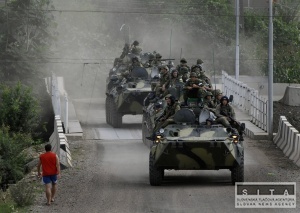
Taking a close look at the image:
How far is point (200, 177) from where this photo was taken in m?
27.7

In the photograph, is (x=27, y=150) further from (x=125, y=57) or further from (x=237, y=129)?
(x=237, y=129)

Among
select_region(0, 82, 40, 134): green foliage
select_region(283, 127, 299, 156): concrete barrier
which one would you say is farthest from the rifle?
select_region(0, 82, 40, 134): green foliage

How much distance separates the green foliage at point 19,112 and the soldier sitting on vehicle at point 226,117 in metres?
13.3

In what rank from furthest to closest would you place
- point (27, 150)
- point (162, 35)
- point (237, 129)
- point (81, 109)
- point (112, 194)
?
point (162, 35) < point (81, 109) < point (27, 150) < point (237, 129) < point (112, 194)

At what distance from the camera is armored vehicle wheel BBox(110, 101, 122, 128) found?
125ft

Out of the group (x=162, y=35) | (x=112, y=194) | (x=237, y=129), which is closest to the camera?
(x=112, y=194)

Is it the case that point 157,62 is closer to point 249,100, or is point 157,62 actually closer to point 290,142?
point 249,100

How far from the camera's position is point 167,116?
27.7 meters

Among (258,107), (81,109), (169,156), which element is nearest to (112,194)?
(169,156)

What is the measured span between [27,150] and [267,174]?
397 inches

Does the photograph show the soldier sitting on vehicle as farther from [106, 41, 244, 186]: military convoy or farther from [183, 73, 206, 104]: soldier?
[183, 73, 206, 104]: soldier

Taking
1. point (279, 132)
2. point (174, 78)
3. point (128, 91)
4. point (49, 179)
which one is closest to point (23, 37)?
point (128, 91)

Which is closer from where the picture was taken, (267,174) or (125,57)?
(267,174)

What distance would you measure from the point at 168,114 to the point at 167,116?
105 mm
